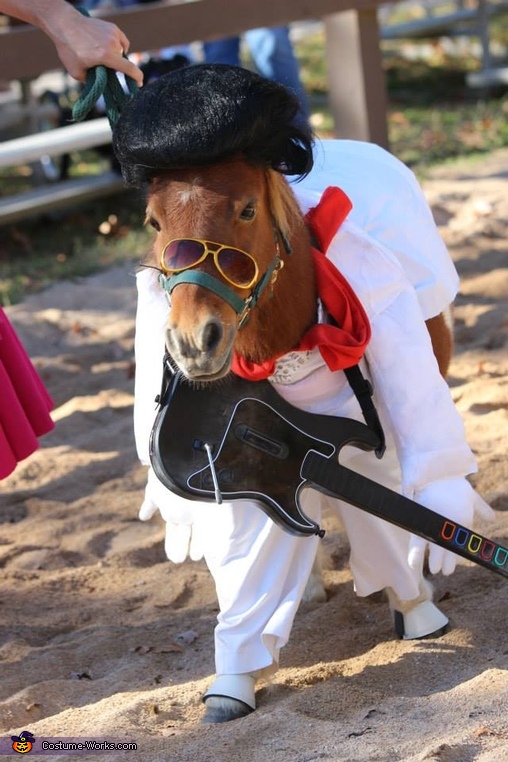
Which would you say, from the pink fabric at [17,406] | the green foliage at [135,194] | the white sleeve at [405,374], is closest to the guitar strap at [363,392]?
the white sleeve at [405,374]

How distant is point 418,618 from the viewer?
2.96 m

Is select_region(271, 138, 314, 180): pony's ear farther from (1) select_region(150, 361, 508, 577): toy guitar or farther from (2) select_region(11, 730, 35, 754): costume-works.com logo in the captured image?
(2) select_region(11, 730, 35, 754): costume-works.com logo

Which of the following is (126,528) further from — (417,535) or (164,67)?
(164,67)

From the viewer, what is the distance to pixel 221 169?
89.1 inches

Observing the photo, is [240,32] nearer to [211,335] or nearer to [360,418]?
[360,418]

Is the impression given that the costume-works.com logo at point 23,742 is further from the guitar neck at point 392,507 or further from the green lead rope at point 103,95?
the green lead rope at point 103,95

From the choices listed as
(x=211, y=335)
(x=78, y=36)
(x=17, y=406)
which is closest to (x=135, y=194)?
(x=17, y=406)

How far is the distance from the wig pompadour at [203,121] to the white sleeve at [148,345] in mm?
374

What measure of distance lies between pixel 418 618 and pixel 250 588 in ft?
1.73

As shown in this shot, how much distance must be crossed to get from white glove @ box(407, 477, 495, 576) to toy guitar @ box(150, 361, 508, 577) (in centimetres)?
7

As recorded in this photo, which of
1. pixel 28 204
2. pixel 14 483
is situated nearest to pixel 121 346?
pixel 14 483

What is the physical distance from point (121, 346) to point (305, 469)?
283cm

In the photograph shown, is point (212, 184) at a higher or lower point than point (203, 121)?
lower

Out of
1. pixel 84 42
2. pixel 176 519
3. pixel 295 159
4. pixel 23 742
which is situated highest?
pixel 84 42
